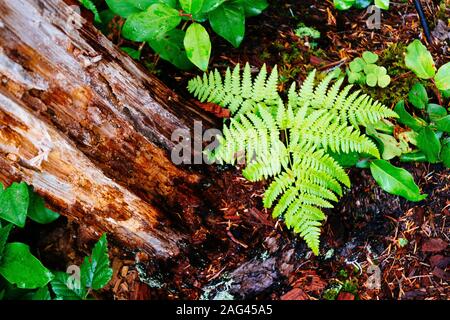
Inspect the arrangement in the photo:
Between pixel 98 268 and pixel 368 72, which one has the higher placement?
pixel 368 72

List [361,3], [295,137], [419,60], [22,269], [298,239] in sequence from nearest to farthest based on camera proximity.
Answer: [22,269] → [295,137] → [298,239] → [419,60] → [361,3]

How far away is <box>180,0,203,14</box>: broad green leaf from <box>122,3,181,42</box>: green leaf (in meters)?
0.13

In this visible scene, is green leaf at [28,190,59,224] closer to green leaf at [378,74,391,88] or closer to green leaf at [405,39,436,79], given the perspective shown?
green leaf at [378,74,391,88]

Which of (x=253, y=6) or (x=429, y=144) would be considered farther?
(x=253, y=6)

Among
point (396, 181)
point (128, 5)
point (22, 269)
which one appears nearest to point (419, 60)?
point (396, 181)

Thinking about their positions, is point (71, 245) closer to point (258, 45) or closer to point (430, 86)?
point (258, 45)

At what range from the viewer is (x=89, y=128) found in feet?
7.58

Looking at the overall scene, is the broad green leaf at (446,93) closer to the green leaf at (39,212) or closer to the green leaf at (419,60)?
the green leaf at (419,60)

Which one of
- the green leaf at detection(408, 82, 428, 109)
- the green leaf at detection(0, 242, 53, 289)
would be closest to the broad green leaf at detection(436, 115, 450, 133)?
the green leaf at detection(408, 82, 428, 109)

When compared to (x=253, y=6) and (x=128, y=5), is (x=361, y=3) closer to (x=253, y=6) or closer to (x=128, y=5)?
(x=253, y=6)

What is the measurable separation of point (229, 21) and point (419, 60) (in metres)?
1.35

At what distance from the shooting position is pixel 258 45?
305cm

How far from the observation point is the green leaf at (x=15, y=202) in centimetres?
246

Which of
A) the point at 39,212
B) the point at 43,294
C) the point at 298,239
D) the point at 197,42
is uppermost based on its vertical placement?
the point at 197,42
